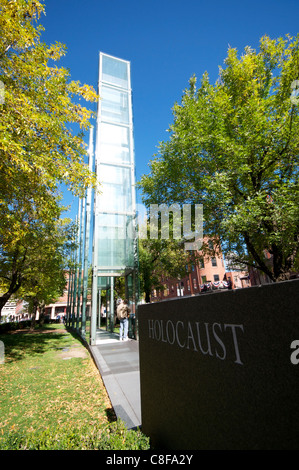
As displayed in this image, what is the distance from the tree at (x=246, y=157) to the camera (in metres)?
8.34

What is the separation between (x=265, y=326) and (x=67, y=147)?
776 centimetres

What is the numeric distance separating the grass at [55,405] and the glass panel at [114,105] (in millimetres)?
14288

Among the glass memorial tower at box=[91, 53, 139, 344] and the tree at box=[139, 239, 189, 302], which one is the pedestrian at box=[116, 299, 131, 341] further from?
the tree at box=[139, 239, 189, 302]

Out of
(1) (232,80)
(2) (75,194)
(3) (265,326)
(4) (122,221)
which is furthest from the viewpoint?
(4) (122,221)

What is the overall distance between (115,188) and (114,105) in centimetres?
629

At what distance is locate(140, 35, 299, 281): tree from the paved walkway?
19.2 feet

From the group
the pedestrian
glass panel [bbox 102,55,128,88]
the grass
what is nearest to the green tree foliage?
the grass

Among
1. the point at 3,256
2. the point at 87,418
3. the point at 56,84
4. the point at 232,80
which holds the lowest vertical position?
the point at 87,418

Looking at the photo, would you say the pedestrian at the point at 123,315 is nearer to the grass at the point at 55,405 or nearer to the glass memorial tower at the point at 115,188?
the glass memorial tower at the point at 115,188

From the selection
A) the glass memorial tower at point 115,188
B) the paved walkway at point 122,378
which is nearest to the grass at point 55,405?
the paved walkway at point 122,378
